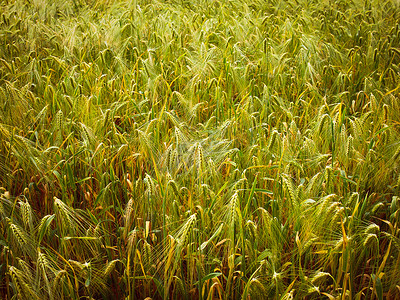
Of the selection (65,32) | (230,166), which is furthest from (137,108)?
(65,32)

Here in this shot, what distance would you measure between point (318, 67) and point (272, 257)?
1.78 metres

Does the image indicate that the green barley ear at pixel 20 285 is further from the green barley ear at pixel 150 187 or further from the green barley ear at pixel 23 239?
the green barley ear at pixel 150 187

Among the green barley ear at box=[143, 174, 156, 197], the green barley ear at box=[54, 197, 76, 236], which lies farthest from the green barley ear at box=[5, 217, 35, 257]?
the green barley ear at box=[143, 174, 156, 197]

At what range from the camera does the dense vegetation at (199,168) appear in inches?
46.9

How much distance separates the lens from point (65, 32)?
3.11m

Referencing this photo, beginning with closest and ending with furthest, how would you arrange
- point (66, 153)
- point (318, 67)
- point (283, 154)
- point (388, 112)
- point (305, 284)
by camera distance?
point (305, 284) → point (283, 154) → point (66, 153) → point (388, 112) → point (318, 67)

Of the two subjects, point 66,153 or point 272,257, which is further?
point 66,153

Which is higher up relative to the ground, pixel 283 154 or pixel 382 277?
pixel 283 154

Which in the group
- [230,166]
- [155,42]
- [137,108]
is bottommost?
[230,166]

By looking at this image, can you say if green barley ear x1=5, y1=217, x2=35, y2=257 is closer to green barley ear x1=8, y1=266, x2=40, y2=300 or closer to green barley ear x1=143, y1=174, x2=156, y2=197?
green barley ear x1=8, y1=266, x2=40, y2=300

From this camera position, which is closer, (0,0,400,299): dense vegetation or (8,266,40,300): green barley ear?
(8,266,40,300): green barley ear

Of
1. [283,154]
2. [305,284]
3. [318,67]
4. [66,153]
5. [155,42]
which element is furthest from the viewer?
[155,42]

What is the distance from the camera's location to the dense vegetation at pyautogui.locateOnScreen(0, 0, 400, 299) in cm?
119

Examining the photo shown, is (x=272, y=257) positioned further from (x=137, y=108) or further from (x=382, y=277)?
(x=137, y=108)
